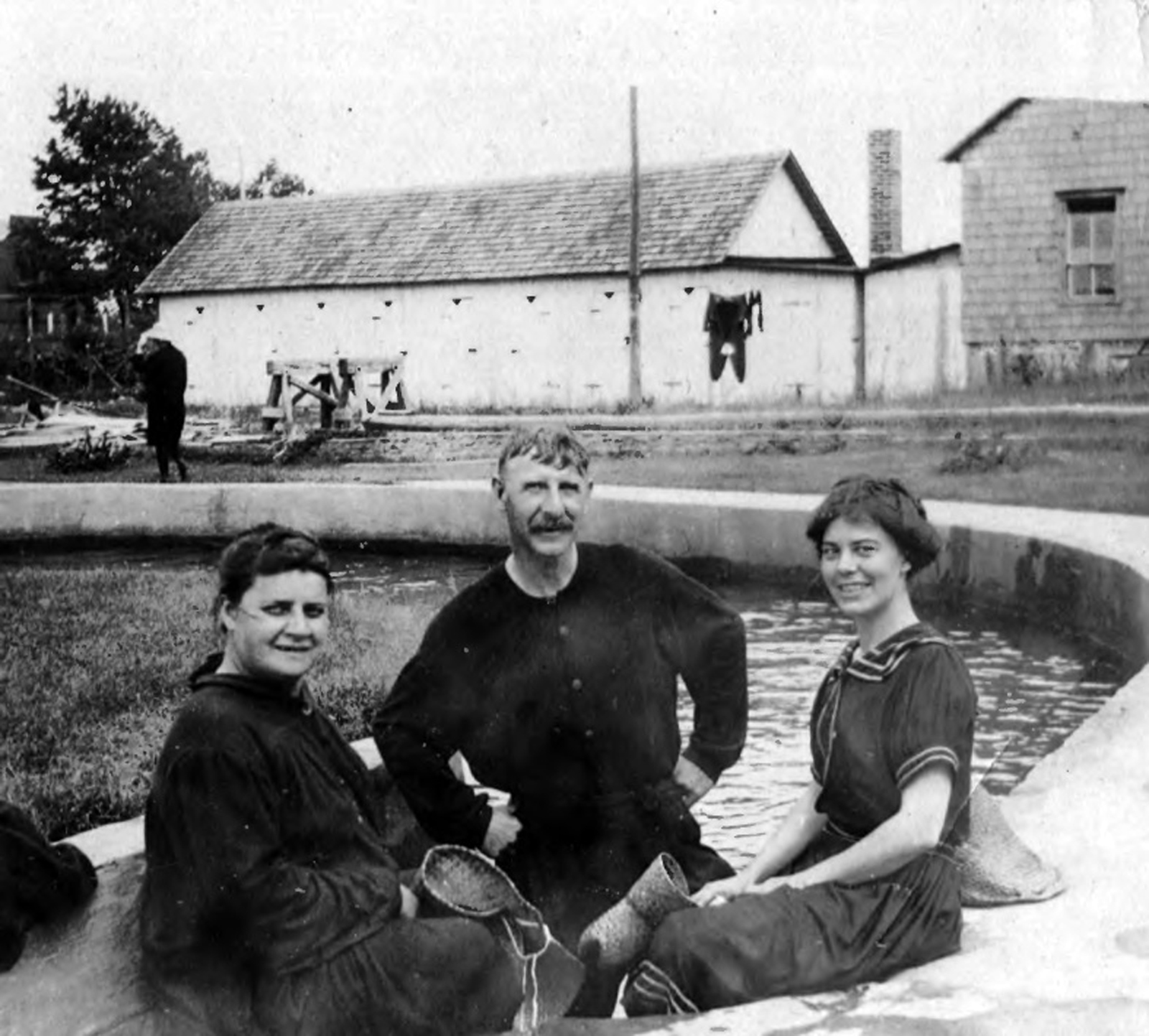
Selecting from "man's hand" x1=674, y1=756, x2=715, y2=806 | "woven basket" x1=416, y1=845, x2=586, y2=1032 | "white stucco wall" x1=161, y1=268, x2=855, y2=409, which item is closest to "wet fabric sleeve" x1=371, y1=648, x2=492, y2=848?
"woven basket" x1=416, y1=845, x2=586, y2=1032

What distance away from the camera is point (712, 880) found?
2734mm

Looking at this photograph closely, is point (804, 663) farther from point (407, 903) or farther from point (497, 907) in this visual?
point (407, 903)

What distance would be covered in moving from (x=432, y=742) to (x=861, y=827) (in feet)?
2.43

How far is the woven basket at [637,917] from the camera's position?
2.38m

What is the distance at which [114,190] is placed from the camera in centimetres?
367

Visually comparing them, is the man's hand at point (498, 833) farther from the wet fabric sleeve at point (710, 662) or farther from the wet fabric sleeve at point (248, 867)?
the wet fabric sleeve at point (248, 867)

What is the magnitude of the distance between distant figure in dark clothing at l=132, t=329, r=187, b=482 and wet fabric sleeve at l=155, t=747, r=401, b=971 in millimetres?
1970

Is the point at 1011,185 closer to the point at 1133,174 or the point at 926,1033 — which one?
the point at 1133,174

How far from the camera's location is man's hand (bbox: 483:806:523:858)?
2656mm

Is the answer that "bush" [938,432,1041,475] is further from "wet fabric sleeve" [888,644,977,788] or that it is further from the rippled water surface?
"wet fabric sleeve" [888,644,977,788]

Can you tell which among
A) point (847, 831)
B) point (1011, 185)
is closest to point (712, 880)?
point (847, 831)

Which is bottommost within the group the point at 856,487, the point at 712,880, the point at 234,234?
the point at 712,880

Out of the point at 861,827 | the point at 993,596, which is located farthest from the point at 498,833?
the point at 993,596

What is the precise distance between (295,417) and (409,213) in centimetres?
58
